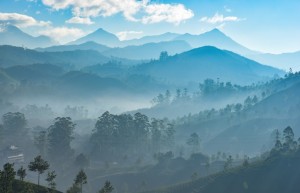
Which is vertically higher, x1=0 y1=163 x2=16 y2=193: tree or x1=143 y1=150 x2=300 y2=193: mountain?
x1=0 y1=163 x2=16 y2=193: tree

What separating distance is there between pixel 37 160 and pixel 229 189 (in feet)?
245

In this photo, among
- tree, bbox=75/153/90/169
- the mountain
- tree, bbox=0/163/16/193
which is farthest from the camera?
tree, bbox=75/153/90/169

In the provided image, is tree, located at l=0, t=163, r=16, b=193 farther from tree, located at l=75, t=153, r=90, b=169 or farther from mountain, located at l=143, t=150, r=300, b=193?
tree, located at l=75, t=153, r=90, b=169

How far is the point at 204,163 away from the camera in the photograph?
632ft

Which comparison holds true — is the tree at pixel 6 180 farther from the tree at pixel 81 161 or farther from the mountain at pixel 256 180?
the tree at pixel 81 161

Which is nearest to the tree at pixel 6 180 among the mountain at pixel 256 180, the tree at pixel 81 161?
the mountain at pixel 256 180

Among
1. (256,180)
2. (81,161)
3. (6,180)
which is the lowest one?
(256,180)

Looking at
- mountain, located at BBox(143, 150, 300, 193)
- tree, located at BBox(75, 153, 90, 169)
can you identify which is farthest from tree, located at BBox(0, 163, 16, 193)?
tree, located at BBox(75, 153, 90, 169)

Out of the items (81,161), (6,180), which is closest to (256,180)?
(81,161)

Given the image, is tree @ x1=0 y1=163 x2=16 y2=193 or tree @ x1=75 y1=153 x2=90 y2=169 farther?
tree @ x1=75 y1=153 x2=90 y2=169

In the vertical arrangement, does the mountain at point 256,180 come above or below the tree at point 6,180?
below

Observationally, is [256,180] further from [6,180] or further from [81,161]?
[6,180]

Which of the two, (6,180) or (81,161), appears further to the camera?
(81,161)

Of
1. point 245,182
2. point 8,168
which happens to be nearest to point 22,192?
point 8,168
